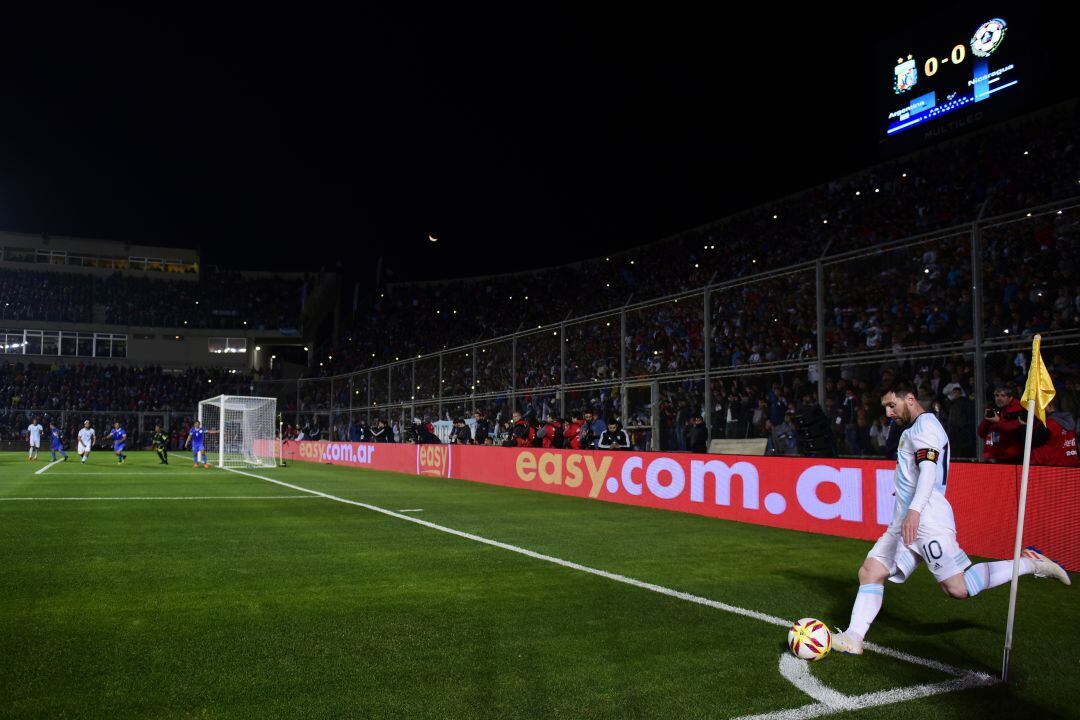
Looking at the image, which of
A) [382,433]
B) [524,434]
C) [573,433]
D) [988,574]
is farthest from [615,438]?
[382,433]

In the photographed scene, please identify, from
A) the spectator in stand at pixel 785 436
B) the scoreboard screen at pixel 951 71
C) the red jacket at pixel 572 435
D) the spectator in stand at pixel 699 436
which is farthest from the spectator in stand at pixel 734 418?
the scoreboard screen at pixel 951 71

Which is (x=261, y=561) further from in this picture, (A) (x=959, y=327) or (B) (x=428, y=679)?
(A) (x=959, y=327)

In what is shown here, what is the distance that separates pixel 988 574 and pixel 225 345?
61.1 metres

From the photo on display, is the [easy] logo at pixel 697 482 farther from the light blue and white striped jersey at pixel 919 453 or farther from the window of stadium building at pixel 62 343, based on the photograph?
the window of stadium building at pixel 62 343

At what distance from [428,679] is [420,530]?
6629mm

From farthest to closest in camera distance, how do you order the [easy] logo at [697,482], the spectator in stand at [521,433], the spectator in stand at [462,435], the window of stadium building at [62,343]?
the window of stadium building at [62,343] < the spectator in stand at [462,435] < the spectator in stand at [521,433] < the [easy] logo at [697,482]

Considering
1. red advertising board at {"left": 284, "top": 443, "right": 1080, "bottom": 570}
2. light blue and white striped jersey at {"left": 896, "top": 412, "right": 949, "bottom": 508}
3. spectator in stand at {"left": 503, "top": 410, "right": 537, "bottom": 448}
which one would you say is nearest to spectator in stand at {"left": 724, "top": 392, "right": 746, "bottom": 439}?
red advertising board at {"left": 284, "top": 443, "right": 1080, "bottom": 570}

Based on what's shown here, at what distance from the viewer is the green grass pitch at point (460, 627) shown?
13.5ft

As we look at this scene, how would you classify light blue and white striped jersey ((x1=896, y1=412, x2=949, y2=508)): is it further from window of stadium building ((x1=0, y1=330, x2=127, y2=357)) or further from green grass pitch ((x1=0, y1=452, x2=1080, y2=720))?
window of stadium building ((x1=0, y1=330, x2=127, y2=357))

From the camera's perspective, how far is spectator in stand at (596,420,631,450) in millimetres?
17047

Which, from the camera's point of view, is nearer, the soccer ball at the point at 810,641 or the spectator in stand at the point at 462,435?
the soccer ball at the point at 810,641

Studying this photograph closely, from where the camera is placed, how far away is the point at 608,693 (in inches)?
167

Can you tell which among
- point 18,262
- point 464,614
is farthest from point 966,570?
point 18,262

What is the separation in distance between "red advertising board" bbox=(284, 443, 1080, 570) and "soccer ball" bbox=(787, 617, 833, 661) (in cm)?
486
